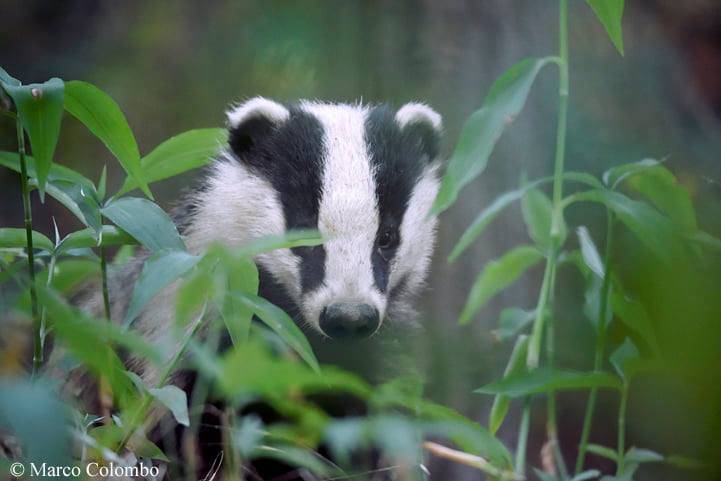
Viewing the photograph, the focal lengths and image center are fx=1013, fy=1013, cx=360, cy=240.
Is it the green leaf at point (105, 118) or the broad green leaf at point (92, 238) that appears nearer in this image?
the green leaf at point (105, 118)

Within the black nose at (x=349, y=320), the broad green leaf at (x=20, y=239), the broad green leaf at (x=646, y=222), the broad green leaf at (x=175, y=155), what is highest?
the broad green leaf at (x=646, y=222)

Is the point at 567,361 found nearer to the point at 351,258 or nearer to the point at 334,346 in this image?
the point at 334,346

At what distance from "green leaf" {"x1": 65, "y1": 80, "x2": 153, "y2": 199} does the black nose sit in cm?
47

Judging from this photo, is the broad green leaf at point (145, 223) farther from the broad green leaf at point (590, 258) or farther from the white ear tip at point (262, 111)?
the white ear tip at point (262, 111)

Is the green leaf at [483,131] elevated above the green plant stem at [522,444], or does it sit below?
above

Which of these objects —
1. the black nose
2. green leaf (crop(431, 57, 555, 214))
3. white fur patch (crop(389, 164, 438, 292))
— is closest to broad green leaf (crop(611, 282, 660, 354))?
green leaf (crop(431, 57, 555, 214))

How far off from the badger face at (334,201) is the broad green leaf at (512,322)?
8.8 inches

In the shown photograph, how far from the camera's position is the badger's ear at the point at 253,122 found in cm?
207

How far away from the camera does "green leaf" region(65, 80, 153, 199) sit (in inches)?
52.4

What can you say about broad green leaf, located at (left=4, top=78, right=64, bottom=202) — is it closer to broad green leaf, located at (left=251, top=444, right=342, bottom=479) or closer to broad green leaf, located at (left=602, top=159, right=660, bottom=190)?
broad green leaf, located at (left=251, top=444, right=342, bottom=479)

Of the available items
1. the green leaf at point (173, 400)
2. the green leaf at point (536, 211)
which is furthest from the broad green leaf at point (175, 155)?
the green leaf at point (536, 211)

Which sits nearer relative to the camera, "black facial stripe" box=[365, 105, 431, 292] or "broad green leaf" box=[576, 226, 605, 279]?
"broad green leaf" box=[576, 226, 605, 279]

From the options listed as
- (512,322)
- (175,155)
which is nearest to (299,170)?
(175,155)

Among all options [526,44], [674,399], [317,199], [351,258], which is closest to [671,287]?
[674,399]
